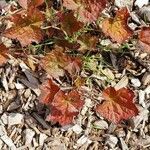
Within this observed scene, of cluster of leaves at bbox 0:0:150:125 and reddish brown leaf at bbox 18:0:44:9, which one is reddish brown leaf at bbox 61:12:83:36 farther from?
reddish brown leaf at bbox 18:0:44:9

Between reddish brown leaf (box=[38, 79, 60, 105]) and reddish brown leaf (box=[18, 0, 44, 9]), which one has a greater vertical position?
reddish brown leaf (box=[18, 0, 44, 9])

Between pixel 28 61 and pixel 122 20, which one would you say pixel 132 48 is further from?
pixel 28 61

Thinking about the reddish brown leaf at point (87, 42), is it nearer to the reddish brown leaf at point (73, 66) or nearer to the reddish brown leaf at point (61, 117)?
the reddish brown leaf at point (73, 66)

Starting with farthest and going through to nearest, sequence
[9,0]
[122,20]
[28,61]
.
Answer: [9,0], [28,61], [122,20]

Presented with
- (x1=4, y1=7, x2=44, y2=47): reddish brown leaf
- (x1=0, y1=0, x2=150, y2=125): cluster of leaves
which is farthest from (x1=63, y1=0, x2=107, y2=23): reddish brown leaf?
(x1=4, y1=7, x2=44, y2=47): reddish brown leaf

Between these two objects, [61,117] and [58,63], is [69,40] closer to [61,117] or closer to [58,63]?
[58,63]

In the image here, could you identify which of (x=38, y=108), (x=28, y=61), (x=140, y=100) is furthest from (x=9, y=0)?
(x=140, y=100)

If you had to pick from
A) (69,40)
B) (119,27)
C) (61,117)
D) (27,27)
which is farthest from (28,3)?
(61,117)
